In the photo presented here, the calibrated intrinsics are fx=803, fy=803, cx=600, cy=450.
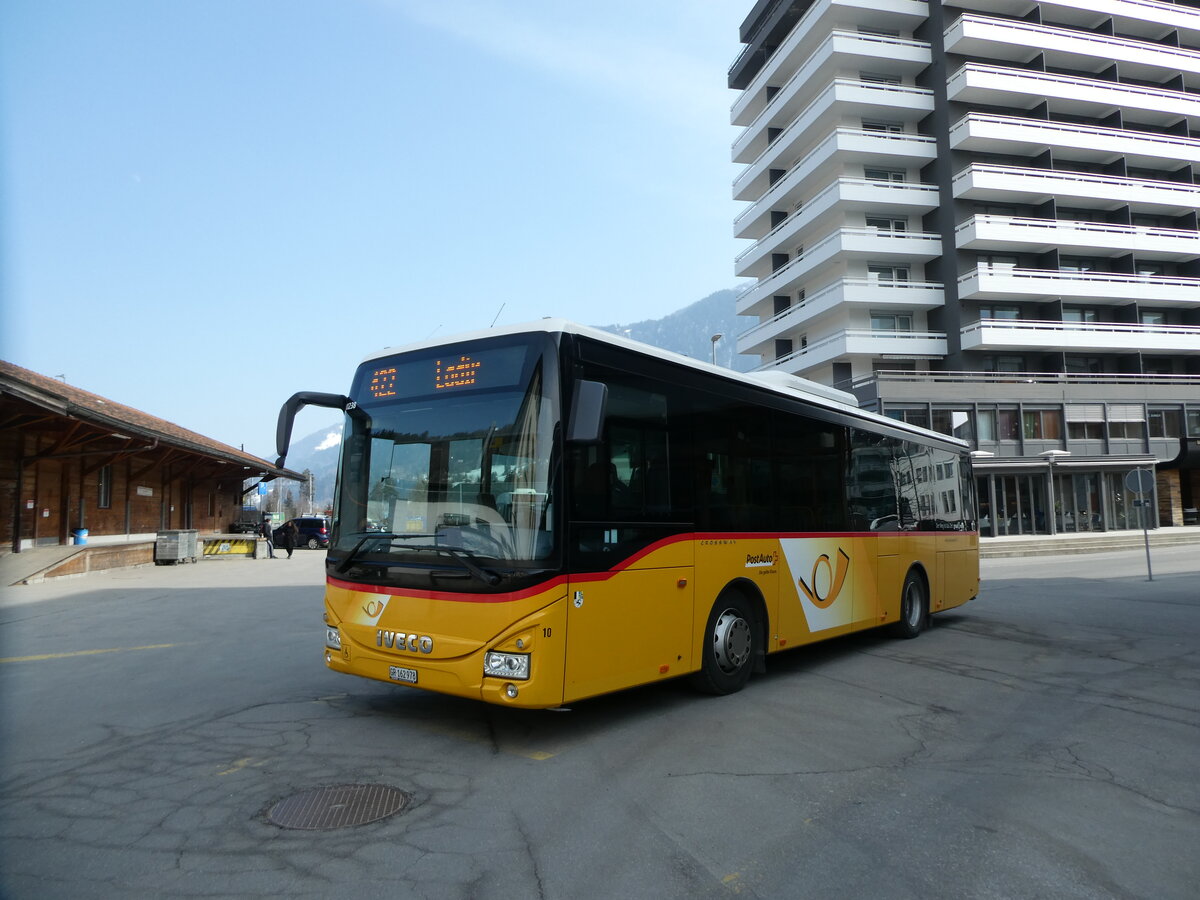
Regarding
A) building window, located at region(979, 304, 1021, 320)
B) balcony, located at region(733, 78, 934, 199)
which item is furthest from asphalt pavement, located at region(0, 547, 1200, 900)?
balcony, located at region(733, 78, 934, 199)

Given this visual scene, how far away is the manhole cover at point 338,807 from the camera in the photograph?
4363 mm

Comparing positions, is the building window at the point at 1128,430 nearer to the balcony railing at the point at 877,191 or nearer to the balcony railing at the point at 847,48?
the balcony railing at the point at 877,191

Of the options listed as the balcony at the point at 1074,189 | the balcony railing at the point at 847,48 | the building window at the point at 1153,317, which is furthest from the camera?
the building window at the point at 1153,317

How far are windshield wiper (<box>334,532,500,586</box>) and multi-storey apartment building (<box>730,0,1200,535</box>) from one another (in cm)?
3408

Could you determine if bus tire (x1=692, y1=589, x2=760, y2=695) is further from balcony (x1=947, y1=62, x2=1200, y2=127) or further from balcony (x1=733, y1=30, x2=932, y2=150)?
balcony (x1=947, y1=62, x2=1200, y2=127)

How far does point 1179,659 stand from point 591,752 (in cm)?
791

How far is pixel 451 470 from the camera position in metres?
5.91

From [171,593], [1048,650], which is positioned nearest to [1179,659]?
[1048,650]

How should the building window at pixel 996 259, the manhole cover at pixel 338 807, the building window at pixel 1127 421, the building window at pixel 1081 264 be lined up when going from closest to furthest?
the manhole cover at pixel 338 807 < the building window at pixel 1127 421 < the building window at pixel 996 259 < the building window at pixel 1081 264

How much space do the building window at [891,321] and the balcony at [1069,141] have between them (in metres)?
8.78

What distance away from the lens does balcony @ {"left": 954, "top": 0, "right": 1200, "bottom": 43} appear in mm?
43188

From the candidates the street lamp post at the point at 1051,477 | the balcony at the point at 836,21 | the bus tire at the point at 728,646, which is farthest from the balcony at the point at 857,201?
the bus tire at the point at 728,646

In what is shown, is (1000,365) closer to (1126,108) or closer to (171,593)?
(1126,108)

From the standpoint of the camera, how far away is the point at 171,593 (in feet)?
60.5
